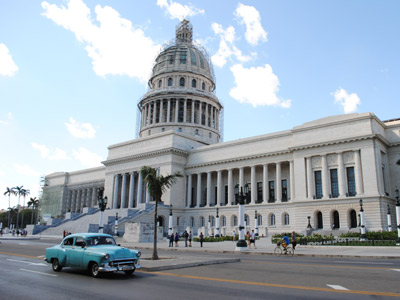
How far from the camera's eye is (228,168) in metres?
65.6

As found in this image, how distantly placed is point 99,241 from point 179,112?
75663mm

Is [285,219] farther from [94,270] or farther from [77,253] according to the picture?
[94,270]

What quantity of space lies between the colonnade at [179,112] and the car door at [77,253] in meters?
73.0

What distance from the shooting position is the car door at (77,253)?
14.2 m

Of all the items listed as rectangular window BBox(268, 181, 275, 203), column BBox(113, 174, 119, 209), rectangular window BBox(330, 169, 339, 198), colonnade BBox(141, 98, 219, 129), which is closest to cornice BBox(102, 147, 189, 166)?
column BBox(113, 174, 119, 209)

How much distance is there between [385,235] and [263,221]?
917 inches

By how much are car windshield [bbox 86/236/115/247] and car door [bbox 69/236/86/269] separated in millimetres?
271

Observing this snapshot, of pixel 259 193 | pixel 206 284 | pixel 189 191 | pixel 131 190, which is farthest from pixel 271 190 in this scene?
pixel 206 284

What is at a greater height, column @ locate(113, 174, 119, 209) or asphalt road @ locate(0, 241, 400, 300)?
column @ locate(113, 174, 119, 209)

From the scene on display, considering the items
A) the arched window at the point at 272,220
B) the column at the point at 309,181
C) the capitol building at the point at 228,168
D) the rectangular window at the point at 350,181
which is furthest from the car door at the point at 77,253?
the arched window at the point at 272,220

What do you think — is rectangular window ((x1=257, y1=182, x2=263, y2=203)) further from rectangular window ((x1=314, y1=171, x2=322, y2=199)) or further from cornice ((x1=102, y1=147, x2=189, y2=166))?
cornice ((x1=102, y1=147, x2=189, y2=166))

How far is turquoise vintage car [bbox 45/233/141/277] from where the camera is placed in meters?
13.4

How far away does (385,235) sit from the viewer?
123ft

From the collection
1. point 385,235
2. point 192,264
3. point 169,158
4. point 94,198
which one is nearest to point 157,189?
point 192,264
